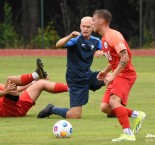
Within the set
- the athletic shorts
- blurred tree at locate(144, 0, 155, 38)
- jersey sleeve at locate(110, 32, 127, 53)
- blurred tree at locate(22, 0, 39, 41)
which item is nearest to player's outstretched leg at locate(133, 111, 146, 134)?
jersey sleeve at locate(110, 32, 127, 53)

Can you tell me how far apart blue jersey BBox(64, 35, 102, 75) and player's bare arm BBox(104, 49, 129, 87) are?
8.96ft

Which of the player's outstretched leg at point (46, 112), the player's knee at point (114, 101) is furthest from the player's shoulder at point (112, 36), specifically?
the player's outstretched leg at point (46, 112)

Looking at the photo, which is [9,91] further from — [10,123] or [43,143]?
[43,143]

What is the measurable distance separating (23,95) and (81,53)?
4.01 feet

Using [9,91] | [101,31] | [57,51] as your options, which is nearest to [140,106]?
[9,91]

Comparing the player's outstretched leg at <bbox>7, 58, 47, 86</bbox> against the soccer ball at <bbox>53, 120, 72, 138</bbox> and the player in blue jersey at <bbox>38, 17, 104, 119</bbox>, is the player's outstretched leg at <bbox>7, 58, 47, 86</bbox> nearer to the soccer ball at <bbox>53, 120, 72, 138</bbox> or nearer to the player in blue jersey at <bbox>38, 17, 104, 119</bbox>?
the player in blue jersey at <bbox>38, 17, 104, 119</bbox>

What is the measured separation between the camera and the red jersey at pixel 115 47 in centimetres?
1076

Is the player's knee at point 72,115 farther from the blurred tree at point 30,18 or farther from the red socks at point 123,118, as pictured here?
the blurred tree at point 30,18

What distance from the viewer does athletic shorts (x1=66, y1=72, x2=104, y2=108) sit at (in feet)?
43.9

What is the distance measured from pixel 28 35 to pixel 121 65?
30602 millimetres

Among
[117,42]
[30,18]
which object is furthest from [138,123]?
[30,18]

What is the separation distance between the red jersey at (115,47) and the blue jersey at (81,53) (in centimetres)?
213

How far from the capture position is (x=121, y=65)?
1059 centimetres

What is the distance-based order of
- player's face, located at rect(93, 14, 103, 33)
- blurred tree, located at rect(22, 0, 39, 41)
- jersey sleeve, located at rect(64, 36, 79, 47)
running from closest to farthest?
player's face, located at rect(93, 14, 103, 33) < jersey sleeve, located at rect(64, 36, 79, 47) < blurred tree, located at rect(22, 0, 39, 41)
